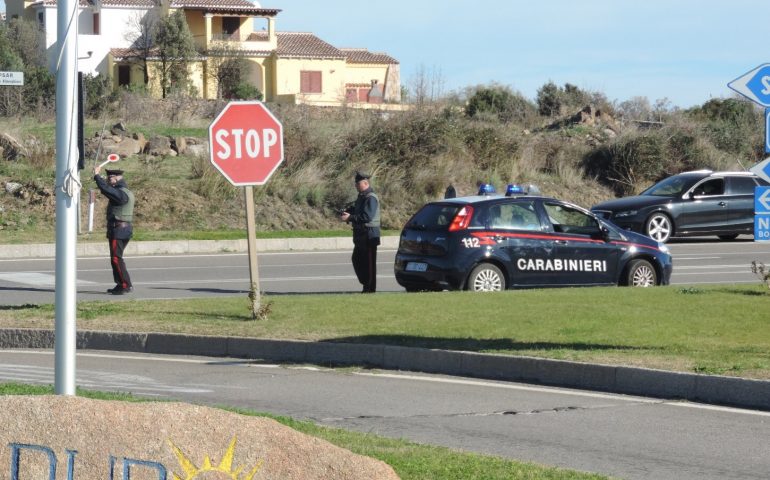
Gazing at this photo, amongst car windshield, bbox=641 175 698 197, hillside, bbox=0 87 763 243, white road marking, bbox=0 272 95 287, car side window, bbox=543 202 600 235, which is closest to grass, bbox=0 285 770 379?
car side window, bbox=543 202 600 235

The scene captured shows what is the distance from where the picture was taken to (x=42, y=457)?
507 centimetres

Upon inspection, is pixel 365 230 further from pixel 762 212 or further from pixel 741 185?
pixel 741 185

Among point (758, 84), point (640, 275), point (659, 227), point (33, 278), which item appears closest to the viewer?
point (758, 84)

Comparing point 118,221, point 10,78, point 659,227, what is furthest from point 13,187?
point 10,78

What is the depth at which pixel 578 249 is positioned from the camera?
59.3 ft

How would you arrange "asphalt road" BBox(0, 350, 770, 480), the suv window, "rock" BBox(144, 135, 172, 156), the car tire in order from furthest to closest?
"rock" BBox(144, 135, 172, 156) < the suv window < the car tire < "asphalt road" BBox(0, 350, 770, 480)

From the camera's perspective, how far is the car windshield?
29906mm

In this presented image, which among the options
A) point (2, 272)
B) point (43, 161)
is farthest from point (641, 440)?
point (43, 161)

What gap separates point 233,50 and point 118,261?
2152 inches

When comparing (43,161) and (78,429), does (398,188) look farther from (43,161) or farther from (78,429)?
(78,429)

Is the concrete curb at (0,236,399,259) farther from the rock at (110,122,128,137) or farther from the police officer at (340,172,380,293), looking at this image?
the police officer at (340,172,380,293)

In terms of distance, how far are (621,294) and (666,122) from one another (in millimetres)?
26476

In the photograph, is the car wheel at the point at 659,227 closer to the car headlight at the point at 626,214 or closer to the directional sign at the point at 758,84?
the car headlight at the point at 626,214

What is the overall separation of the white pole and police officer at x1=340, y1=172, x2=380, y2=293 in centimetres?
1100
